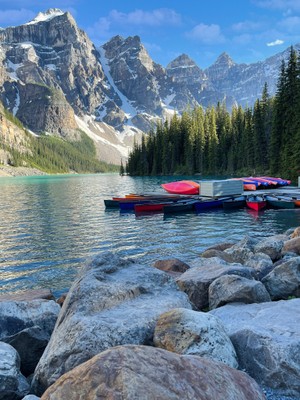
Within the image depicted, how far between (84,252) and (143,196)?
24.5 meters

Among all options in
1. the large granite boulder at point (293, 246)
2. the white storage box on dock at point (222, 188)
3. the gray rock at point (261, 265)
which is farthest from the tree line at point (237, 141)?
the gray rock at point (261, 265)

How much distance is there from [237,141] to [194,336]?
113588mm

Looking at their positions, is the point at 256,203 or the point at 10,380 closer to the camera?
the point at 10,380

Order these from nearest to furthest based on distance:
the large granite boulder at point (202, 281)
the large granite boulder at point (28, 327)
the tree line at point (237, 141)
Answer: the large granite boulder at point (28, 327), the large granite boulder at point (202, 281), the tree line at point (237, 141)

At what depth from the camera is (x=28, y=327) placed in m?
7.29

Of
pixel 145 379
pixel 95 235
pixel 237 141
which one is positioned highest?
pixel 237 141

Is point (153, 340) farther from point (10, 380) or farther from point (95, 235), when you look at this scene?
point (95, 235)

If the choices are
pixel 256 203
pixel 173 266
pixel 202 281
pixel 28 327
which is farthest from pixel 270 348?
pixel 256 203

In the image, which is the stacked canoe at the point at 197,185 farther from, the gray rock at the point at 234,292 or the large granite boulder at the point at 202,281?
the gray rock at the point at 234,292

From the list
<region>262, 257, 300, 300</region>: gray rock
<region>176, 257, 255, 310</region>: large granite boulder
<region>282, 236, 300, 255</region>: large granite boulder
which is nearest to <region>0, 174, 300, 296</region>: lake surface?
<region>282, 236, 300, 255</region>: large granite boulder

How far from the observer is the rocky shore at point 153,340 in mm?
3760

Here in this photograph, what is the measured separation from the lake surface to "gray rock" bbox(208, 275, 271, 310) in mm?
7887

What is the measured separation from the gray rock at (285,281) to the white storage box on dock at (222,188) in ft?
109

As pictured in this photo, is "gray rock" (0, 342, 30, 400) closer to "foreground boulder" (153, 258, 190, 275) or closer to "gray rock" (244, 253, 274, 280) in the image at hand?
"gray rock" (244, 253, 274, 280)
